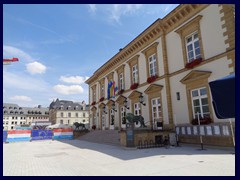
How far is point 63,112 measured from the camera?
69438 mm

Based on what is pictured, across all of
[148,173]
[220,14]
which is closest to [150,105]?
[220,14]

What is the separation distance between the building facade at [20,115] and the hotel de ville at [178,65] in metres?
69.4

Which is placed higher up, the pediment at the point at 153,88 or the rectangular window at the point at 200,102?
the pediment at the point at 153,88

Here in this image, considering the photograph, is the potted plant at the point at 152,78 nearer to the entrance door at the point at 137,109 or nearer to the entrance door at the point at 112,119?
the entrance door at the point at 137,109

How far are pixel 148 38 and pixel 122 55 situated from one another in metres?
5.31

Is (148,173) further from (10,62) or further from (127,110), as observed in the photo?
(10,62)

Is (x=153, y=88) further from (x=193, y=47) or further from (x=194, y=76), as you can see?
(x=193, y=47)

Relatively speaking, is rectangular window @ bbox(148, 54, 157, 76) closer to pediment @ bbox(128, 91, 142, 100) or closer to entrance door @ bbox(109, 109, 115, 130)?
pediment @ bbox(128, 91, 142, 100)

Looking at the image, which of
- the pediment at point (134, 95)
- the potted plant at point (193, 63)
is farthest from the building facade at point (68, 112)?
the potted plant at point (193, 63)

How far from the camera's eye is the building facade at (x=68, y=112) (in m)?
68.8

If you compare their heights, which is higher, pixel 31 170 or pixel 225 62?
pixel 225 62

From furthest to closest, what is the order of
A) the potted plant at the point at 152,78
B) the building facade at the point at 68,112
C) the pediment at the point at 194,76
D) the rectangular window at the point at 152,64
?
the building facade at the point at 68,112 < the rectangular window at the point at 152,64 < the potted plant at the point at 152,78 < the pediment at the point at 194,76

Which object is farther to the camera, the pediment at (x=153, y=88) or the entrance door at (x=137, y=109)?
the entrance door at (x=137, y=109)
